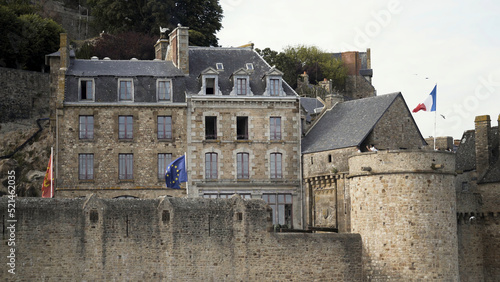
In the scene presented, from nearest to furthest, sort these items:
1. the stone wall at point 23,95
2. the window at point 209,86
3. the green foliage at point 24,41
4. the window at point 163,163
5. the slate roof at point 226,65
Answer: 1. the window at point 163,163
2. the window at point 209,86
3. the slate roof at point 226,65
4. the stone wall at point 23,95
5. the green foliage at point 24,41

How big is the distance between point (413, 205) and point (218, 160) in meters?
11.3

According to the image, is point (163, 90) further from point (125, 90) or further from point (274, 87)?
point (274, 87)

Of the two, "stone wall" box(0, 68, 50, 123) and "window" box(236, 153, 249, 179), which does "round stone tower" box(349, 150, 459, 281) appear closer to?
"window" box(236, 153, 249, 179)

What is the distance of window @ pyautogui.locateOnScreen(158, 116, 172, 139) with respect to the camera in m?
46.5

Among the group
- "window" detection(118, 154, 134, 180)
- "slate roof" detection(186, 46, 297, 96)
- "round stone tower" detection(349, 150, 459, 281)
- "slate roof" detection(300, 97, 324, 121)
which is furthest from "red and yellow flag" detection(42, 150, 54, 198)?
"slate roof" detection(300, 97, 324, 121)

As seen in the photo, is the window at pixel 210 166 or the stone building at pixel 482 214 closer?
the stone building at pixel 482 214

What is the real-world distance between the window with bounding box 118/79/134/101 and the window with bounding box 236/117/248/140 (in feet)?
16.9

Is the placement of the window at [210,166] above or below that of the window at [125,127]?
below

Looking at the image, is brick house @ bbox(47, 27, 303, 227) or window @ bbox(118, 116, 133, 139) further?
window @ bbox(118, 116, 133, 139)

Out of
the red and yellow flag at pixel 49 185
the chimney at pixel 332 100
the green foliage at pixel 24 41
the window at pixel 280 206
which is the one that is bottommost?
the window at pixel 280 206

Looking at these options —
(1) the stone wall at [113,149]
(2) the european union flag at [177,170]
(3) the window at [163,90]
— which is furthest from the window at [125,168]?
(3) the window at [163,90]

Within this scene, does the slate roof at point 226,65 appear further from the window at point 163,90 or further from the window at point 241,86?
the window at point 163,90

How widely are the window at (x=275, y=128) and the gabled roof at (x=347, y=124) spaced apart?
1.36 meters

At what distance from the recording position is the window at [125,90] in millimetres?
46562
